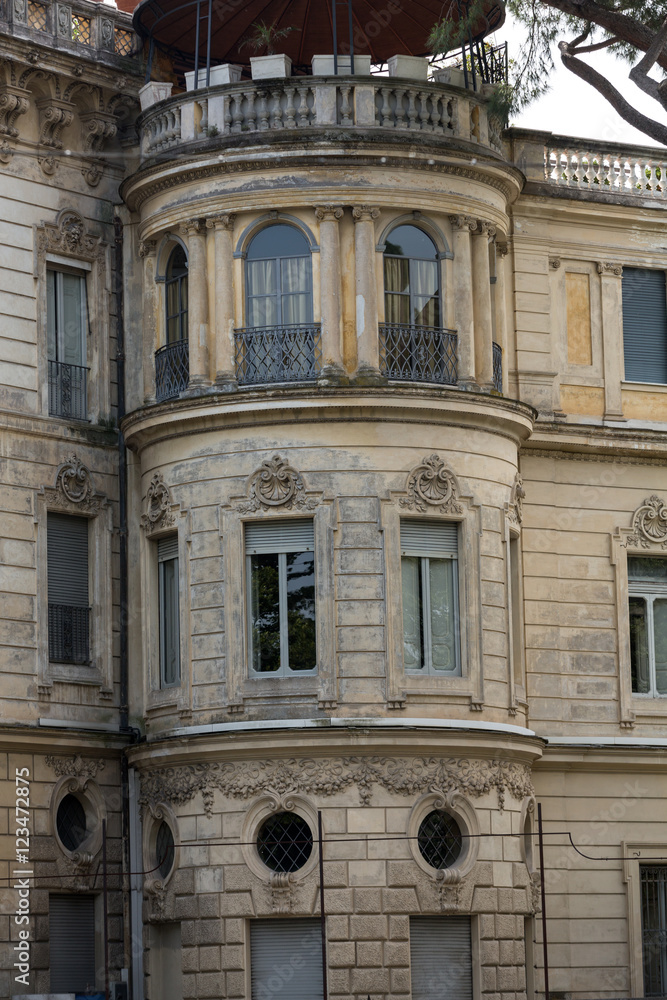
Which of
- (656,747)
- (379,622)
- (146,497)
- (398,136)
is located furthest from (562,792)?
(398,136)

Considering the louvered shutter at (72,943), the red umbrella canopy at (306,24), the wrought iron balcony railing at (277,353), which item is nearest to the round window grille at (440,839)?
the louvered shutter at (72,943)

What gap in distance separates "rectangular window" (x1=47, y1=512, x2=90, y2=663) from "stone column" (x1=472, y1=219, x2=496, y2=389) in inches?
262

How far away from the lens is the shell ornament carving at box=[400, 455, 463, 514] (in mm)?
30547

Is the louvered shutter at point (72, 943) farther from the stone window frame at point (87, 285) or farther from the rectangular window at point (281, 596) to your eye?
the stone window frame at point (87, 285)

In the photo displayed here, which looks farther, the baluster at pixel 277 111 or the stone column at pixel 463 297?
the stone column at pixel 463 297

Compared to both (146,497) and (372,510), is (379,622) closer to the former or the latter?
(372,510)

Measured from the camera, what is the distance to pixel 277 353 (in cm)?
3098

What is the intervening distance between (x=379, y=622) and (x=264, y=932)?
4.70 metres

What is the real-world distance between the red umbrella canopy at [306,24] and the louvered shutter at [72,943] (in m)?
13.7

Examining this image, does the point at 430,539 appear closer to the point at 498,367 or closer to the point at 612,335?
the point at 498,367

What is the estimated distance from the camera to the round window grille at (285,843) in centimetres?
2961

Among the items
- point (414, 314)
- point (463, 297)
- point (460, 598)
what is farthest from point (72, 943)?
point (463, 297)

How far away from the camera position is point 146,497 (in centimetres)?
3180

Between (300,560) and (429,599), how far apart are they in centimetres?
200
